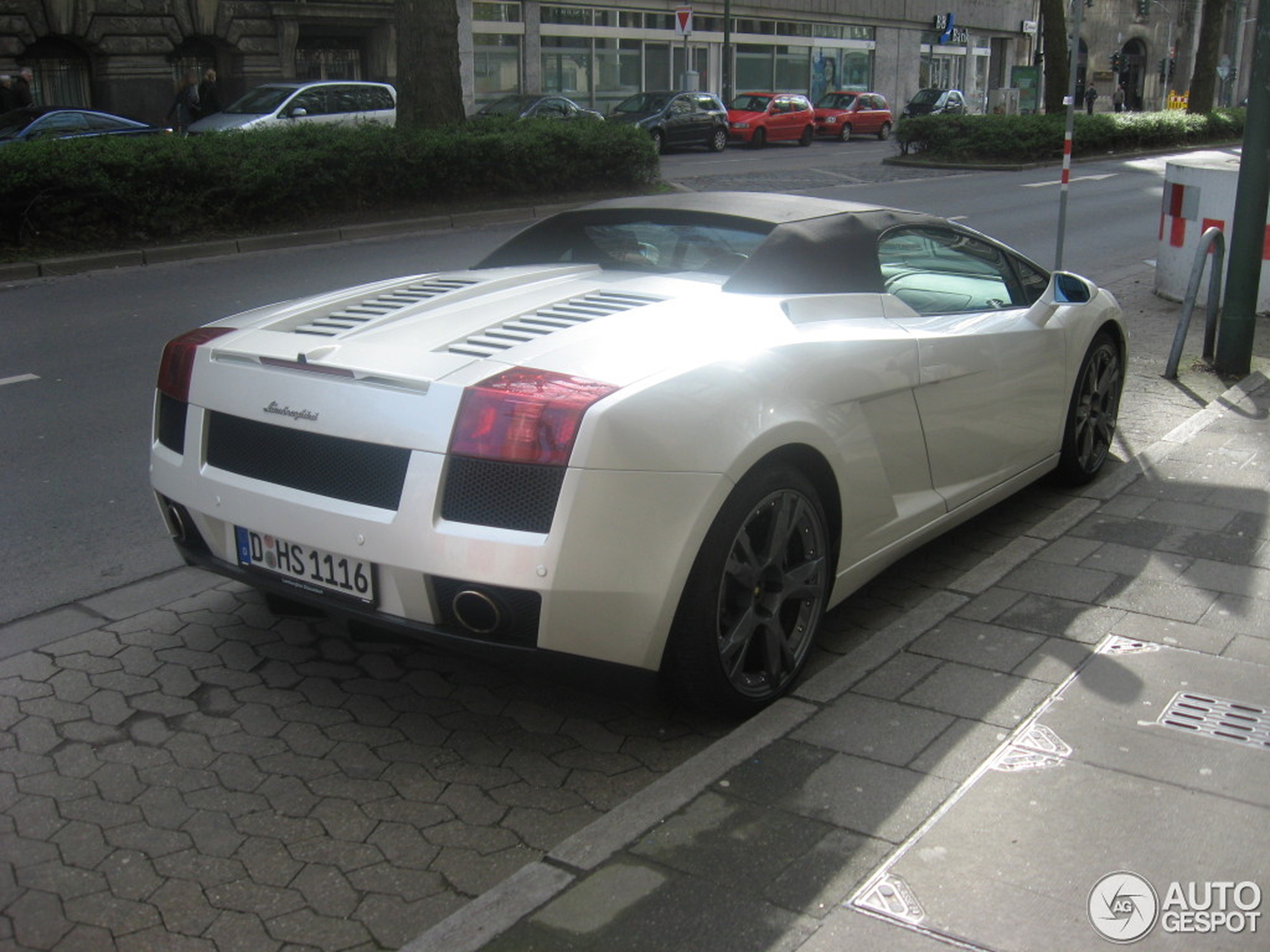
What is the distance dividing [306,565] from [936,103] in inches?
1725

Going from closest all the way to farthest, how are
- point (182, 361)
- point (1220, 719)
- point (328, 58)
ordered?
point (1220, 719)
point (182, 361)
point (328, 58)

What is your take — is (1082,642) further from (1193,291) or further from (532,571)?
(1193,291)

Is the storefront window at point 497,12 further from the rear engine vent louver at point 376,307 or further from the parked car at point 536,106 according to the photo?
the rear engine vent louver at point 376,307

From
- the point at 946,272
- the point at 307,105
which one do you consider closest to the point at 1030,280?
the point at 946,272

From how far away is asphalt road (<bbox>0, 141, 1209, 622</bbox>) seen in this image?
5.38 meters

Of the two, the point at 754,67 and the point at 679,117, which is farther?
the point at 754,67

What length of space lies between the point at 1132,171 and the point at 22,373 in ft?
81.6

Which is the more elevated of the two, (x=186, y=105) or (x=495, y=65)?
(x=495, y=65)

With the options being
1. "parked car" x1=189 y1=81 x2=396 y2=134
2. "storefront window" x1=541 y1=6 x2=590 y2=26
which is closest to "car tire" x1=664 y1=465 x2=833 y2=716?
"parked car" x1=189 y1=81 x2=396 y2=134

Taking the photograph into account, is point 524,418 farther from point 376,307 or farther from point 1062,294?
point 1062,294

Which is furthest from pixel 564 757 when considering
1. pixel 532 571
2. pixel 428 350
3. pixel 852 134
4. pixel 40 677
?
pixel 852 134

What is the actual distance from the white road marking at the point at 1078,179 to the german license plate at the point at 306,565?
860 inches

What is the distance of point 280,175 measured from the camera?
15148mm

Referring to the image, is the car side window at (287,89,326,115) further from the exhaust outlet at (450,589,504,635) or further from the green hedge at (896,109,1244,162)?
the exhaust outlet at (450,589,504,635)
